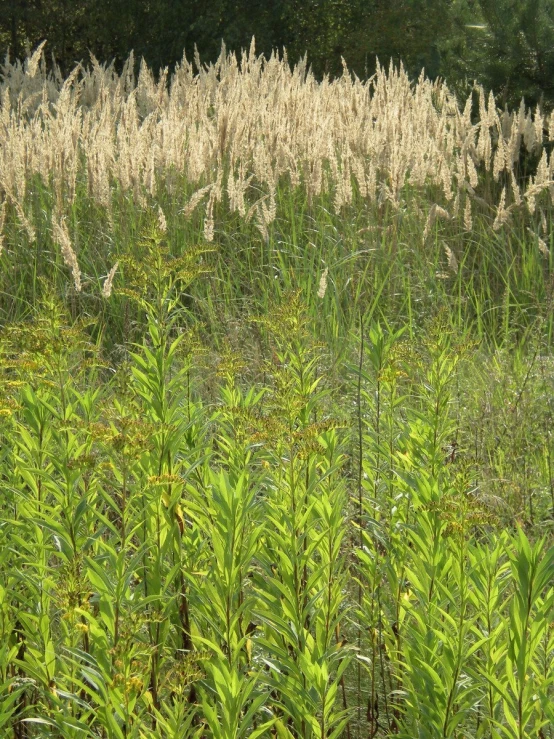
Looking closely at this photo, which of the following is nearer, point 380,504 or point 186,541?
point 186,541

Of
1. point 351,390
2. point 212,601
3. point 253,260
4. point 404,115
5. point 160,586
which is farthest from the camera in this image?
point 404,115

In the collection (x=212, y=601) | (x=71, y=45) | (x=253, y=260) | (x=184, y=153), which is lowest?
(x=71, y=45)

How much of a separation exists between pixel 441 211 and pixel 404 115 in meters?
2.03

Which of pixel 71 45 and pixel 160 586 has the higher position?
pixel 160 586

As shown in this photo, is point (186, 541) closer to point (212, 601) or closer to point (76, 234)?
point (212, 601)

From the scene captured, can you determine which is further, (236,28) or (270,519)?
(236,28)

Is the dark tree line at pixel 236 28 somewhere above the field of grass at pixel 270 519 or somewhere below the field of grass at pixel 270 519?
below

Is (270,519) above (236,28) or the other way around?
above

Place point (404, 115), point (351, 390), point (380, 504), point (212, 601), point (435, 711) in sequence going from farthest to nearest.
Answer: point (404, 115), point (351, 390), point (380, 504), point (212, 601), point (435, 711)

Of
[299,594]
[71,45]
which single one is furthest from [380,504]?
[71,45]

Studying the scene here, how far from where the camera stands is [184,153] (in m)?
7.00

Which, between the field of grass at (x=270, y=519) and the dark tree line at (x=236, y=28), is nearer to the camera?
the field of grass at (x=270, y=519)

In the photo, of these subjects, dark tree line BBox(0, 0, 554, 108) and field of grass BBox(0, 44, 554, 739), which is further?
dark tree line BBox(0, 0, 554, 108)

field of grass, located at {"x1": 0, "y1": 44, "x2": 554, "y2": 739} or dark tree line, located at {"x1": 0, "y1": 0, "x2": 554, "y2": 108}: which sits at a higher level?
field of grass, located at {"x1": 0, "y1": 44, "x2": 554, "y2": 739}
